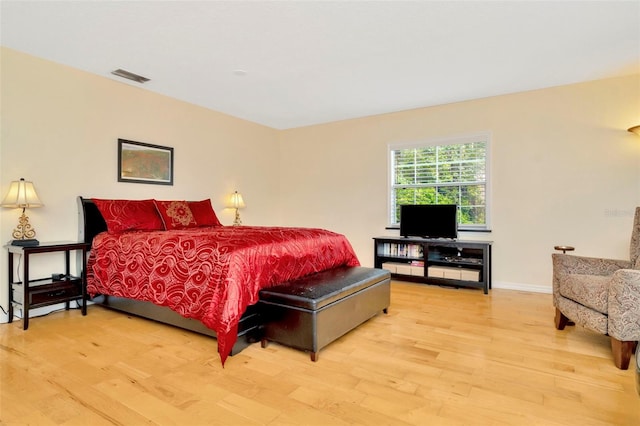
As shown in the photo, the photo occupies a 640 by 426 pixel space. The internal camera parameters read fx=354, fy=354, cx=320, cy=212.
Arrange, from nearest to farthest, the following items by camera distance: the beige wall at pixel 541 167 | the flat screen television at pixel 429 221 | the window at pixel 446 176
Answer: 1. the beige wall at pixel 541 167
2. the flat screen television at pixel 429 221
3. the window at pixel 446 176

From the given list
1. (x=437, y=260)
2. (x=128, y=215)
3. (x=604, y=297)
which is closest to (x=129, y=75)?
(x=128, y=215)

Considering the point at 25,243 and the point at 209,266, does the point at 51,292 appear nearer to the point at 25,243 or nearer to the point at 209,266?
the point at 25,243

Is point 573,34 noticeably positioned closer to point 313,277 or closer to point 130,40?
point 313,277

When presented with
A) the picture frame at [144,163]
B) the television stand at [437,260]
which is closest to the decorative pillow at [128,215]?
the picture frame at [144,163]

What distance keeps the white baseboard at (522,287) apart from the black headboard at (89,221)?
4623 millimetres

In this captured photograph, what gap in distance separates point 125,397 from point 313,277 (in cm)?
151

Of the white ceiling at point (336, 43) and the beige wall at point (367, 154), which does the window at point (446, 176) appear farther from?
the white ceiling at point (336, 43)

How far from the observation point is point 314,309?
7.65 feet

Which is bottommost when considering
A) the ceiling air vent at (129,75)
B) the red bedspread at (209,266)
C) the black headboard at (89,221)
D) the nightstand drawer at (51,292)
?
the nightstand drawer at (51,292)

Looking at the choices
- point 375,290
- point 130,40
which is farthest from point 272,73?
point 375,290

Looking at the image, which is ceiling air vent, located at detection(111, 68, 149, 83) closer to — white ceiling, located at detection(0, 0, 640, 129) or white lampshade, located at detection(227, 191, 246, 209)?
white ceiling, located at detection(0, 0, 640, 129)

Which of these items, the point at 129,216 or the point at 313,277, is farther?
the point at 129,216

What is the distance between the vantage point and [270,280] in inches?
106

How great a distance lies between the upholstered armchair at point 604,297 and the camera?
2189 millimetres
